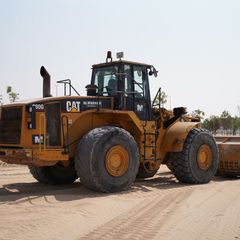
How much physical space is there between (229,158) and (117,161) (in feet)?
14.5

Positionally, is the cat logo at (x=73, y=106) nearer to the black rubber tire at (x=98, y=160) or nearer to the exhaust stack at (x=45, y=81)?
the black rubber tire at (x=98, y=160)

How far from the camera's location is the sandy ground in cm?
636

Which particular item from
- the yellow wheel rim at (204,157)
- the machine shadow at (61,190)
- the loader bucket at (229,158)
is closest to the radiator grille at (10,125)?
the machine shadow at (61,190)

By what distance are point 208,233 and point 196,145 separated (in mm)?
5690

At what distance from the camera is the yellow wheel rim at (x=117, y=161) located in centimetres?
991

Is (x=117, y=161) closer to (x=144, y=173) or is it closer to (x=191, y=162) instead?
(x=191, y=162)

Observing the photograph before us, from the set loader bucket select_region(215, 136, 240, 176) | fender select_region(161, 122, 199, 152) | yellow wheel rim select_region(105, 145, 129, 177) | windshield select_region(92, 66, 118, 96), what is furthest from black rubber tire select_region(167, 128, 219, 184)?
windshield select_region(92, 66, 118, 96)

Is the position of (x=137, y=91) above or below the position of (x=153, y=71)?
below

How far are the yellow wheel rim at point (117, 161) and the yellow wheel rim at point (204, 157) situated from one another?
2556mm

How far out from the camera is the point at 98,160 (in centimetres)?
962

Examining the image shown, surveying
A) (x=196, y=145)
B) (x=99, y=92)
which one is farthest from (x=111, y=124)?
(x=196, y=145)

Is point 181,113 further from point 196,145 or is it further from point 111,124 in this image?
point 111,124

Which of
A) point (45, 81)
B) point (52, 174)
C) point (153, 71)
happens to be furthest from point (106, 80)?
point (52, 174)

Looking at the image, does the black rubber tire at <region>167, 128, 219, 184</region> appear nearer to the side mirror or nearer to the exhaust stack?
the side mirror
